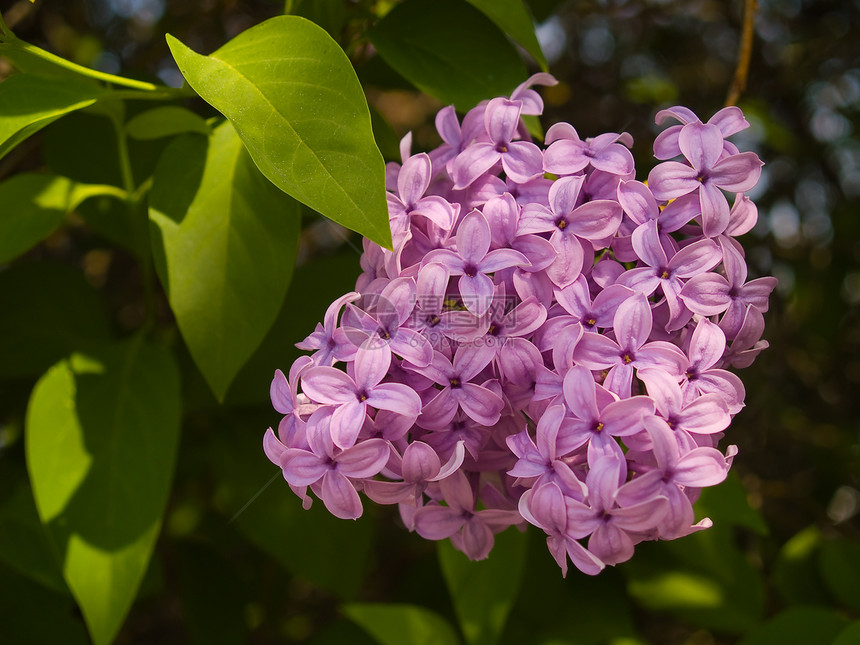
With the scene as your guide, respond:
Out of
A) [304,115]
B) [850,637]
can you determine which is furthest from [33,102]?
[850,637]

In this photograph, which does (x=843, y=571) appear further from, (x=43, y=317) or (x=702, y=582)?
(x=43, y=317)

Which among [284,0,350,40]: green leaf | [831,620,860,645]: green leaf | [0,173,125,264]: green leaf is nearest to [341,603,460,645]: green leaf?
[831,620,860,645]: green leaf

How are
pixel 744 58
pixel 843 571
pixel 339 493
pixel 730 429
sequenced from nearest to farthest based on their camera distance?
pixel 339 493, pixel 744 58, pixel 843 571, pixel 730 429

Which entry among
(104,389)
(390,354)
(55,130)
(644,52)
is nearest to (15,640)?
(104,389)

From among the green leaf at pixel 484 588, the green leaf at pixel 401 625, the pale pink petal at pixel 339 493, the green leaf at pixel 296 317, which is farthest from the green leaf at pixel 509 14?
the green leaf at pixel 401 625

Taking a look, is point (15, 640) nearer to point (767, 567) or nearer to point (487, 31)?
point (487, 31)

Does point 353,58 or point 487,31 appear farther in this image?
point 353,58

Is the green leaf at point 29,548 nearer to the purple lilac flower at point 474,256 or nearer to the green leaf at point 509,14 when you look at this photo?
the purple lilac flower at point 474,256
